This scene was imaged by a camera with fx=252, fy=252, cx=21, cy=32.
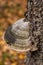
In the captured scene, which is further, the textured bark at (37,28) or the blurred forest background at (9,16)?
the blurred forest background at (9,16)

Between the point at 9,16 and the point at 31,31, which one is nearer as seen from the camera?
the point at 31,31

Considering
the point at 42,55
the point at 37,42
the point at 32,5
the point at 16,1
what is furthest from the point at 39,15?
the point at 16,1

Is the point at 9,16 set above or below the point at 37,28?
below

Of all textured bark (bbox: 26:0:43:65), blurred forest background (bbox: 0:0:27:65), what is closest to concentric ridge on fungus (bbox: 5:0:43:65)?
textured bark (bbox: 26:0:43:65)

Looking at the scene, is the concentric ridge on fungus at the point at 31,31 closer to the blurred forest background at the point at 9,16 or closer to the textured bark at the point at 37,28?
the textured bark at the point at 37,28

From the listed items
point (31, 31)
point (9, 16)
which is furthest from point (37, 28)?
point (9, 16)

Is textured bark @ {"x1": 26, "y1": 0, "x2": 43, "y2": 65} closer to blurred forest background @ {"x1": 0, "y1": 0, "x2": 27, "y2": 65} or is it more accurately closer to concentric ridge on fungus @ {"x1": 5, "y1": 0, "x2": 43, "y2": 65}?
concentric ridge on fungus @ {"x1": 5, "y1": 0, "x2": 43, "y2": 65}

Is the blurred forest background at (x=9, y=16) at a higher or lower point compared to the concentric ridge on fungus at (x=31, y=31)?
lower

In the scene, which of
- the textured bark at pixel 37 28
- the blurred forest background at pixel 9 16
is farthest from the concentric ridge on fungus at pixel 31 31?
the blurred forest background at pixel 9 16

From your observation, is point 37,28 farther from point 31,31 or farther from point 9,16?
point 9,16

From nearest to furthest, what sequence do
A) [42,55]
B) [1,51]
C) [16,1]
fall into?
[42,55] < [1,51] < [16,1]

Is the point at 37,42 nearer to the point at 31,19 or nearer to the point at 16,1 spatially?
the point at 31,19
